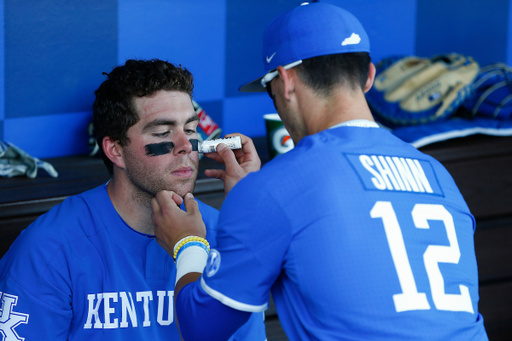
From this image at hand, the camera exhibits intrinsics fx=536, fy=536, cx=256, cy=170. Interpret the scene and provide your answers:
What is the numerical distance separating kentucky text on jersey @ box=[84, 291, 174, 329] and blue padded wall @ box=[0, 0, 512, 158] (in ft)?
2.66

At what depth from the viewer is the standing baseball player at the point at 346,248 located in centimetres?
80

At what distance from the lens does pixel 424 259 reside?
0.82m

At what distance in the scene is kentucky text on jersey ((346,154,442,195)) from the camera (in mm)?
826

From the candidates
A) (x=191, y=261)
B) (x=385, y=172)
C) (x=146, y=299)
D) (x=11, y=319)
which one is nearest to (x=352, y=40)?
(x=385, y=172)

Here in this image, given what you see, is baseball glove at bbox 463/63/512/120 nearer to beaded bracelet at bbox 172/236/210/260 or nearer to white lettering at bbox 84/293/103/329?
beaded bracelet at bbox 172/236/210/260

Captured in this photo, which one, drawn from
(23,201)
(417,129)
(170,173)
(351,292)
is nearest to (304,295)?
(351,292)

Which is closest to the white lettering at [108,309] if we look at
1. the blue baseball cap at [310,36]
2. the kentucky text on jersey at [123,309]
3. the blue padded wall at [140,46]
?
the kentucky text on jersey at [123,309]

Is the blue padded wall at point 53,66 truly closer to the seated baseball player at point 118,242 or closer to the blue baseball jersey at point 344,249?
the seated baseball player at point 118,242

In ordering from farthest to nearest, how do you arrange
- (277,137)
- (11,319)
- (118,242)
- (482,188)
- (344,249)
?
(482,188)
(277,137)
(118,242)
(11,319)
(344,249)

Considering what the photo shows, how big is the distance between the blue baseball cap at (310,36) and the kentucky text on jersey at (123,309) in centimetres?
56

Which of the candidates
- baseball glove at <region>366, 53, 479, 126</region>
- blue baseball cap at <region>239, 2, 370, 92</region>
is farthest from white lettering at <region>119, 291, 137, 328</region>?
baseball glove at <region>366, 53, 479, 126</region>

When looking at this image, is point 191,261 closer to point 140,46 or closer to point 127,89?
point 127,89

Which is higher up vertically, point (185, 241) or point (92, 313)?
point (185, 241)

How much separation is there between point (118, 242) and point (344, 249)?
24.5 inches
